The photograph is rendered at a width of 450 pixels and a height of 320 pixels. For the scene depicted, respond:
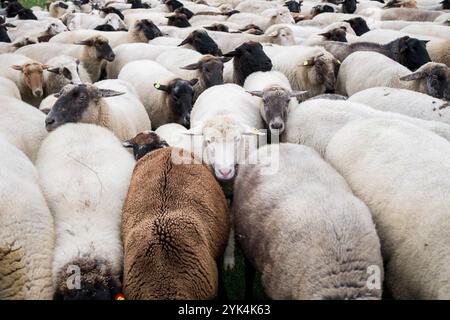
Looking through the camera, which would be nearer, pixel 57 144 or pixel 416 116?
pixel 57 144

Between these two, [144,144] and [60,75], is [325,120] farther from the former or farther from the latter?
[60,75]

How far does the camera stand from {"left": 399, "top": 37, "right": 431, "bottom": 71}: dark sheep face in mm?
7719

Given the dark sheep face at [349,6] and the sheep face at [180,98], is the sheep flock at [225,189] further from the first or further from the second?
the dark sheep face at [349,6]

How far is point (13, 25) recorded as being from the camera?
469 inches

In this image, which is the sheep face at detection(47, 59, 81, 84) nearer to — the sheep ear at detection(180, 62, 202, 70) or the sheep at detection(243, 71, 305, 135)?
the sheep ear at detection(180, 62, 202, 70)

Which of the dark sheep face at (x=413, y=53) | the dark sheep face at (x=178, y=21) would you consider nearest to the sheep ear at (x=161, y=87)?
the dark sheep face at (x=413, y=53)

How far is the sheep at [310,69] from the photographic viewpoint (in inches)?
291

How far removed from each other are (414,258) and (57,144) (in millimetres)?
3144

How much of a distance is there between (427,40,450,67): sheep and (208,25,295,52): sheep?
2311mm

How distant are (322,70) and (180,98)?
203 centimetres

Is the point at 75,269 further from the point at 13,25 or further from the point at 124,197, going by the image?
the point at 13,25

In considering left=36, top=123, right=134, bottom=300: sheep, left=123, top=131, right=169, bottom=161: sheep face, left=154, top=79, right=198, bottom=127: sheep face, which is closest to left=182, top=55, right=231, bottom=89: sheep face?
left=154, top=79, right=198, bottom=127: sheep face

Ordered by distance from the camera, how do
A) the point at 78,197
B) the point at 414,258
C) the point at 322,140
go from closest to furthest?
the point at 414,258 → the point at 78,197 → the point at 322,140
